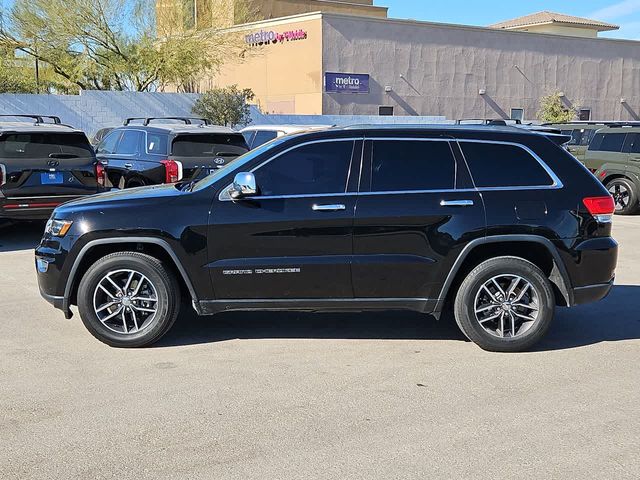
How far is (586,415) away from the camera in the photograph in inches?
186

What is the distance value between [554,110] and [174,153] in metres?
35.4

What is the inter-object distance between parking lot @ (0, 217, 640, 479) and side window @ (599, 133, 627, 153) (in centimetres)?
969

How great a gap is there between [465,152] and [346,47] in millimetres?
33442

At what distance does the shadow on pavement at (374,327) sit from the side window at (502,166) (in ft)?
4.58

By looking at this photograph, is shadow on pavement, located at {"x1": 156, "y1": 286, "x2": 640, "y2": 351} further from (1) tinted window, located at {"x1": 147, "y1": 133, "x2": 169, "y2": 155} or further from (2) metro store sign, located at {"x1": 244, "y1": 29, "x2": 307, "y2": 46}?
(2) metro store sign, located at {"x1": 244, "y1": 29, "x2": 307, "y2": 46}

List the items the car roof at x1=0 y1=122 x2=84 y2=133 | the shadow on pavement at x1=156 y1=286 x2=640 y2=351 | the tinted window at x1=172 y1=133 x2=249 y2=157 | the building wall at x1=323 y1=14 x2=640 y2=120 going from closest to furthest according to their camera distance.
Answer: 1. the shadow on pavement at x1=156 y1=286 x2=640 y2=351
2. the car roof at x1=0 y1=122 x2=84 y2=133
3. the tinted window at x1=172 y1=133 x2=249 y2=157
4. the building wall at x1=323 y1=14 x2=640 y2=120

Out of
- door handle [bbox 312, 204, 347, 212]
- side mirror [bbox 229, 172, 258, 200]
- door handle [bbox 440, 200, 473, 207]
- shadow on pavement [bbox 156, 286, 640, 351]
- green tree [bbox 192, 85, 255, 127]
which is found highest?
green tree [bbox 192, 85, 255, 127]

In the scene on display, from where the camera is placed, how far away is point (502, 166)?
20.1ft

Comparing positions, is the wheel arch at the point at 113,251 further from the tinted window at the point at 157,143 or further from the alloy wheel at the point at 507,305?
the tinted window at the point at 157,143

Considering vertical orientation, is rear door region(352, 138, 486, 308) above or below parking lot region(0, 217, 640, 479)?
above

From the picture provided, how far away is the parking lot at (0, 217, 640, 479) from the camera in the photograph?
407 centimetres

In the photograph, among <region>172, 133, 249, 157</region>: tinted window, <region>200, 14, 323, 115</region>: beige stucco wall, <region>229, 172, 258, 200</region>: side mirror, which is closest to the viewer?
<region>229, 172, 258, 200</region>: side mirror

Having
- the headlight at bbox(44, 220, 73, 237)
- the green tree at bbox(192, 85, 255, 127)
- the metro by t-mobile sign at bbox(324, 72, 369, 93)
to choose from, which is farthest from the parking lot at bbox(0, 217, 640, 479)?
the metro by t-mobile sign at bbox(324, 72, 369, 93)

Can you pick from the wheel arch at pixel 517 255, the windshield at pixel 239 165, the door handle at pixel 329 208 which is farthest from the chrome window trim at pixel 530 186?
the windshield at pixel 239 165
